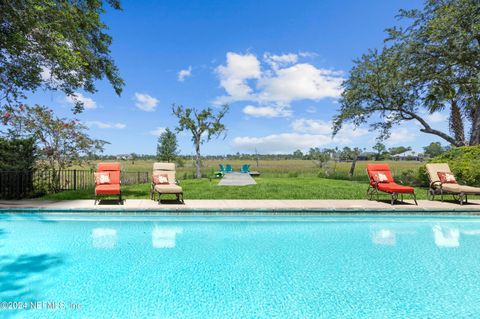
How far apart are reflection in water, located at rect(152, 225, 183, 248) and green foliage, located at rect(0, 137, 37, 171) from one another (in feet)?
22.0

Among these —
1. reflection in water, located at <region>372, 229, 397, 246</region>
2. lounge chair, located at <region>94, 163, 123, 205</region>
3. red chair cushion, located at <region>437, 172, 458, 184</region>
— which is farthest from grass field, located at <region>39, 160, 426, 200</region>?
reflection in water, located at <region>372, 229, 397, 246</region>

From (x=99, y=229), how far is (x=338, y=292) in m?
5.32

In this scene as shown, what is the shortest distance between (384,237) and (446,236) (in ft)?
4.84

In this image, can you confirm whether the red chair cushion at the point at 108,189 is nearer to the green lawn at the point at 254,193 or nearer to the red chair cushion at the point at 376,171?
the green lawn at the point at 254,193

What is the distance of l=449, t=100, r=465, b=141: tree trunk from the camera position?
57.5 ft

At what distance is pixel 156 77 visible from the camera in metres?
20.8

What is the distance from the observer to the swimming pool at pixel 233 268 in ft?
10.2

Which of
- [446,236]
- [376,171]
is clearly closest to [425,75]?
[376,171]

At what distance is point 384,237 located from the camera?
19.9 feet

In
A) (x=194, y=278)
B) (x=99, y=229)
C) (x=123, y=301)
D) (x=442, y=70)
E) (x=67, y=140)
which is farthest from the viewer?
(x=442, y=70)

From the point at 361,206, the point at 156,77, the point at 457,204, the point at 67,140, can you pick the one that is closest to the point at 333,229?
the point at 361,206

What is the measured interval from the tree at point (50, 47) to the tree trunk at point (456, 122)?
19934 mm

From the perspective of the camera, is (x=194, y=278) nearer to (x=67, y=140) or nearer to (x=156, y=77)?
(x=67, y=140)

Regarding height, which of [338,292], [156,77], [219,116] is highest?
[156,77]
